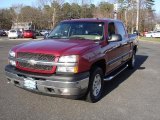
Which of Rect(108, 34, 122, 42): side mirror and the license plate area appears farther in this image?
Rect(108, 34, 122, 42): side mirror

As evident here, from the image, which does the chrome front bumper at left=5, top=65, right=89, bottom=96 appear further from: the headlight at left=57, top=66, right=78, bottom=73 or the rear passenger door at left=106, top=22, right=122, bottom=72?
the rear passenger door at left=106, top=22, right=122, bottom=72

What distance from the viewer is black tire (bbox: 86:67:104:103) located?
19.4ft

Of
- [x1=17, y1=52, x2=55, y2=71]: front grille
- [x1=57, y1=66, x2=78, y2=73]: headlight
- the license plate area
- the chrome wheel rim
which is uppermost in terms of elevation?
[x1=17, y1=52, x2=55, y2=71]: front grille

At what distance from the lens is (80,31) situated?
7.05 meters

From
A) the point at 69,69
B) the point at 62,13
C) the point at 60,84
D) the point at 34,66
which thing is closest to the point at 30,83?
the point at 34,66

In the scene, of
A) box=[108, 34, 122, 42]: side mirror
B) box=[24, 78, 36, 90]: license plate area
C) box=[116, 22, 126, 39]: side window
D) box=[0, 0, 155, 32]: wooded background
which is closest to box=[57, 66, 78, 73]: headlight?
box=[24, 78, 36, 90]: license plate area

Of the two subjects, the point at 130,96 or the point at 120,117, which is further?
the point at 130,96

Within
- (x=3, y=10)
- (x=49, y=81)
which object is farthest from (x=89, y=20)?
(x=3, y=10)

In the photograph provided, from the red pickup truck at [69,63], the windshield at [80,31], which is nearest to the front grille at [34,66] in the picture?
the red pickup truck at [69,63]

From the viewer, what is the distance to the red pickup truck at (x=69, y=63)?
536 centimetres

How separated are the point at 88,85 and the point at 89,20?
2230 mm

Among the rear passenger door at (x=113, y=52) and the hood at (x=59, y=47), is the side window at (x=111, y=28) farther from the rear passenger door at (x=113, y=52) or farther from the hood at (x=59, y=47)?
the hood at (x=59, y=47)

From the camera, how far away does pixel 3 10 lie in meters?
87.9

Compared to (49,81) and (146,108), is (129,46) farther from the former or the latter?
(49,81)
